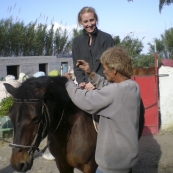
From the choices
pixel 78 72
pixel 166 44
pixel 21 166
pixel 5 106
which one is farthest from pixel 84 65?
pixel 166 44

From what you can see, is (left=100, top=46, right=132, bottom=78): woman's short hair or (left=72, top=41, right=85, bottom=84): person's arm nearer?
(left=100, top=46, right=132, bottom=78): woman's short hair

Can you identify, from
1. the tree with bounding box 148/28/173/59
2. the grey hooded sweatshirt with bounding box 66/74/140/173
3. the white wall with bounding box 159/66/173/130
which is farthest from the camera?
the tree with bounding box 148/28/173/59

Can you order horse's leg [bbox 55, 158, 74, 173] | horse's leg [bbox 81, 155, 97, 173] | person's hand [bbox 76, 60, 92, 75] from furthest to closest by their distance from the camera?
horse's leg [bbox 55, 158, 74, 173]
horse's leg [bbox 81, 155, 97, 173]
person's hand [bbox 76, 60, 92, 75]

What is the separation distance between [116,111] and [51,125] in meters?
0.94

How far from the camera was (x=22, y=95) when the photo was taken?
2.45 meters

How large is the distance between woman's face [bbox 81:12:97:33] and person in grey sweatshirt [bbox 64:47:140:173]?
1.29 metres

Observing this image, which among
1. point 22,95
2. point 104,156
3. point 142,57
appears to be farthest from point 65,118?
point 142,57

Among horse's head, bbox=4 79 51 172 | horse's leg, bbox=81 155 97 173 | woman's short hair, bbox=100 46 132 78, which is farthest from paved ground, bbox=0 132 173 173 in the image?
woman's short hair, bbox=100 46 132 78

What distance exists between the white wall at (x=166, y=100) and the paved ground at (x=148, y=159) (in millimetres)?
638

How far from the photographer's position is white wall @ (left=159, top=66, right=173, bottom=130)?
743cm

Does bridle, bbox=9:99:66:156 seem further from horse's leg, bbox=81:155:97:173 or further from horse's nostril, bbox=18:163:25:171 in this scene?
horse's leg, bbox=81:155:97:173

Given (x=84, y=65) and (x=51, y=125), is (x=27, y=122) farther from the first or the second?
(x=84, y=65)

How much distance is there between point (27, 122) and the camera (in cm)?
236

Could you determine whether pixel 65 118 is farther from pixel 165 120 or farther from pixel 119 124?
pixel 165 120
